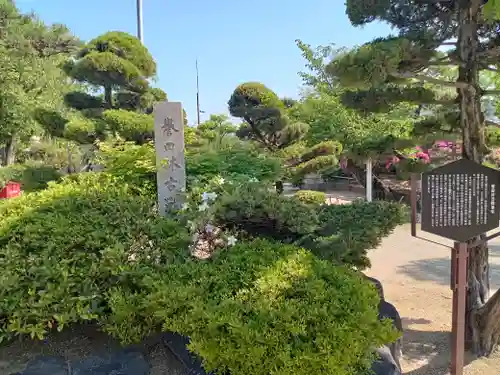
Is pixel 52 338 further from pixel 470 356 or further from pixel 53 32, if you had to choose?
pixel 53 32

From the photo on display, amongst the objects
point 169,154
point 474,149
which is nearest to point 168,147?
point 169,154

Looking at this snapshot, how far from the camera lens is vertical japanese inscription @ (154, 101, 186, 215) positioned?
9.53 ft

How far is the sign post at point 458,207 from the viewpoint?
2.70 metres

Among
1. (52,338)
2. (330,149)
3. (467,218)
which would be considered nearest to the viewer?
(52,338)

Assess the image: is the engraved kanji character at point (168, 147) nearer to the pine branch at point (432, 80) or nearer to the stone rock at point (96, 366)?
the stone rock at point (96, 366)

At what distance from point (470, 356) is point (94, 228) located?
3052 mm

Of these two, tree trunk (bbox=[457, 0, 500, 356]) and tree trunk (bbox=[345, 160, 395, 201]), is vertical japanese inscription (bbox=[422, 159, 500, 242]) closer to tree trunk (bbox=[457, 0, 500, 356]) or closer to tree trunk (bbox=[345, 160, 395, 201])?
tree trunk (bbox=[457, 0, 500, 356])

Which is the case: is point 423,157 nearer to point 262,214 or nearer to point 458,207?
point 458,207

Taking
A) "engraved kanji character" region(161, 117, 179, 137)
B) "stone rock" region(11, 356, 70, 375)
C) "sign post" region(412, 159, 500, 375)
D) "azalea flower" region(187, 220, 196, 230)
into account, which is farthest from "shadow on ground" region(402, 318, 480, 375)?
"engraved kanji character" region(161, 117, 179, 137)

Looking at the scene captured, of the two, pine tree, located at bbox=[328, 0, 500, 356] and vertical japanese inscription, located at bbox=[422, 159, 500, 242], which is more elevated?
pine tree, located at bbox=[328, 0, 500, 356]

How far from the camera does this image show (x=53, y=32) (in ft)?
42.5

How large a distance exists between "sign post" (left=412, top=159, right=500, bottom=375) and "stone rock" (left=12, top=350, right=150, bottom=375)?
1.97 metres

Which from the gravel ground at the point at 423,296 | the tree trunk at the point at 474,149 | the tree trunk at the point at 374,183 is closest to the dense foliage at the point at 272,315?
the gravel ground at the point at 423,296

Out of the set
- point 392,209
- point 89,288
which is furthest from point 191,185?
point 392,209
